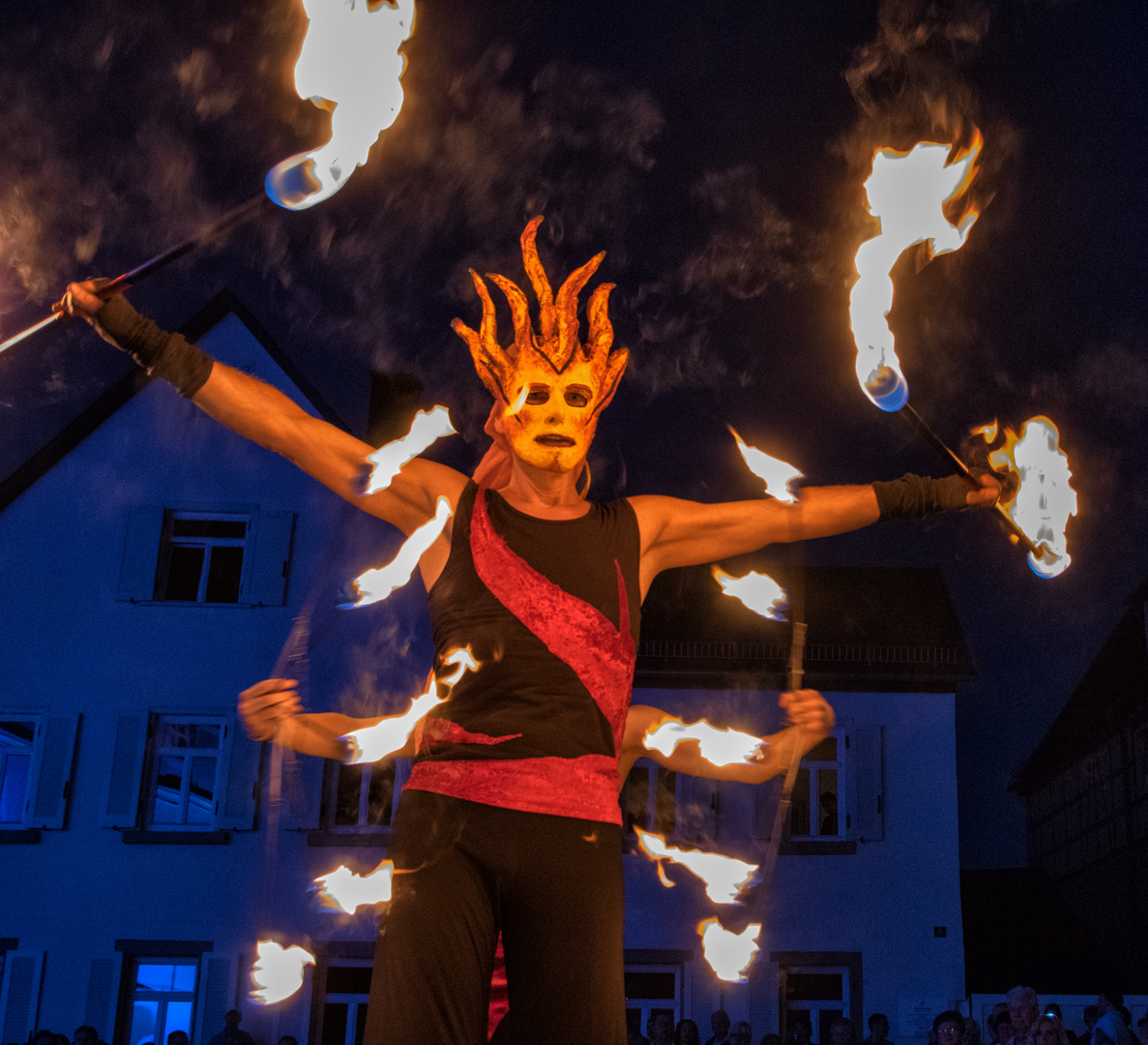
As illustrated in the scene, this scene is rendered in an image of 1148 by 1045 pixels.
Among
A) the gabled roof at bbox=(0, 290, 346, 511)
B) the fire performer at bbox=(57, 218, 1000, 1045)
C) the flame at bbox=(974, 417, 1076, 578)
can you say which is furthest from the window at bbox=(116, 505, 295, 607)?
the flame at bbox=(974, 417, 1076, 578)

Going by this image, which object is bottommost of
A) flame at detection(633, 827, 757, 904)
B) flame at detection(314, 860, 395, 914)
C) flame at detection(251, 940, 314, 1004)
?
flame at detection(251, 940, 314, 1004)

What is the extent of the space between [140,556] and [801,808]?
890cm

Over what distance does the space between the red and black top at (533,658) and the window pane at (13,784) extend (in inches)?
507

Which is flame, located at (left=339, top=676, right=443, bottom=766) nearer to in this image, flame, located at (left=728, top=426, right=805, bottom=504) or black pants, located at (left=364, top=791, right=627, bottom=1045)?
black pants, located at (left=364, top=791, right=627, bottom=1045)

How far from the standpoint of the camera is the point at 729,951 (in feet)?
11.9

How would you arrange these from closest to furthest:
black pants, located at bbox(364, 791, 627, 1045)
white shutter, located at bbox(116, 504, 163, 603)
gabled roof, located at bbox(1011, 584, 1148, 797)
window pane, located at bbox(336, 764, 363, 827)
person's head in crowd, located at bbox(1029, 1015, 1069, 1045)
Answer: black pants, located at bbox(364, 791, 627, 1045), person's head in crowd, located at bbox(1029, 1015, 1069, 1045), window pane, located at bbox(336, 764, 363, 827), white shutter, located at bbox(116, 504, 163, 603), gabled roof, located at bbox(1011, 584, 1148, 797)

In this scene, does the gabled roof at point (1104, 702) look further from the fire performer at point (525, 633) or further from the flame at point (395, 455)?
the flame at point (395, 455)

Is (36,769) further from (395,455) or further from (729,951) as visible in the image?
(729,951)

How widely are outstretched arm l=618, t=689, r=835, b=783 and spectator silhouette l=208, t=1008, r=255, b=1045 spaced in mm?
9037

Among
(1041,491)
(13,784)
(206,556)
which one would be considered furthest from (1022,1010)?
(13,784)

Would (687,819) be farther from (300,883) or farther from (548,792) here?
(548,792)

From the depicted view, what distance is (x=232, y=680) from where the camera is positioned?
14.5 m

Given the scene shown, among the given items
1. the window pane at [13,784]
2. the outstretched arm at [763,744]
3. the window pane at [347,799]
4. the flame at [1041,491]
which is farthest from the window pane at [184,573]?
the flame at [1041,491]

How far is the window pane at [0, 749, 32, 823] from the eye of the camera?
1436cm
